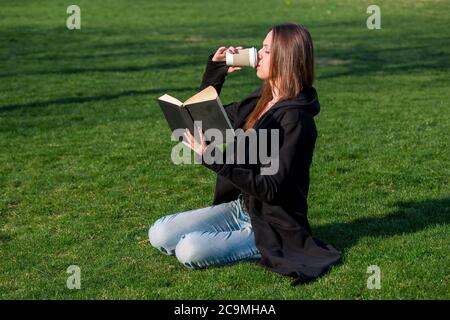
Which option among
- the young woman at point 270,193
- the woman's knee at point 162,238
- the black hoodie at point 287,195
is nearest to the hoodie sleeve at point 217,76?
the young woman at point 270,193

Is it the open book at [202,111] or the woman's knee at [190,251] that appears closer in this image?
the open book at [202,111]

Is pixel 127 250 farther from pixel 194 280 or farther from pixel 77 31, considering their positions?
pixel 77 31

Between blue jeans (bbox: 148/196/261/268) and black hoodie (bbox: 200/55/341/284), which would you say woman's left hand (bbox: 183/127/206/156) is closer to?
black hoodie (bbox: 200/55/341/284)

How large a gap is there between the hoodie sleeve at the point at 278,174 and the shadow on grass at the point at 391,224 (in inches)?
45.5

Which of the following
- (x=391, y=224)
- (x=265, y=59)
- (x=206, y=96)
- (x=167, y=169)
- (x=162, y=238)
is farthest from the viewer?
(x=167, y=169)

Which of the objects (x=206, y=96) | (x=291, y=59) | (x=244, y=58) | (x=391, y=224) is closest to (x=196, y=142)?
(x=206, y=96)

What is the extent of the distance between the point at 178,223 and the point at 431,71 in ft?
41.9

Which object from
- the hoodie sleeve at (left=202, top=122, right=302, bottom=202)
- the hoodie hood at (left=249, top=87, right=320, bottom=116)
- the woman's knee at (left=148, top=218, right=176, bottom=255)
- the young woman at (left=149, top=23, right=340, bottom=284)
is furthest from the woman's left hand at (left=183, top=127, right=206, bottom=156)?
the woman's knee at (left=148, top=218, right=176, bottom=255)

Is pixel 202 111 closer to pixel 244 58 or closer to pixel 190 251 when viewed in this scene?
pixel 244 58

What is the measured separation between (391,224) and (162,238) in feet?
→ 6.86

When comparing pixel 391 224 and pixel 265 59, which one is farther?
pixel 391 224

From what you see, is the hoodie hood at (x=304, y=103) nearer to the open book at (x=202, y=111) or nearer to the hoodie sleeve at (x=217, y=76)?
the open book at (x=202, y=111)

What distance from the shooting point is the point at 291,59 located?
19.3 feet

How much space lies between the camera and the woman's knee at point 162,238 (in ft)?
21.4
